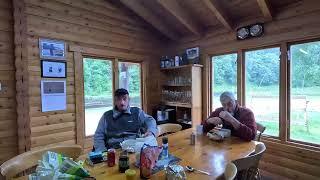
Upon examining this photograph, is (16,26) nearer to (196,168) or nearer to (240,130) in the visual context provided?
(196,168)

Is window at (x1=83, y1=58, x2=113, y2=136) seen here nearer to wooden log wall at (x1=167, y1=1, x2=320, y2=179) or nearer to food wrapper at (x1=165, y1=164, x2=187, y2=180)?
wooden log wall at (x1=167, y1=1, x2=320, y2=179)

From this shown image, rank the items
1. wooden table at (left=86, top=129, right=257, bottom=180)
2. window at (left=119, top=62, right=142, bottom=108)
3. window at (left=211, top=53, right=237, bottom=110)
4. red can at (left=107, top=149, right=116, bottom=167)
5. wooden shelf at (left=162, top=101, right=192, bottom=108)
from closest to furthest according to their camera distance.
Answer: wooden table at (left=86, top=129, right=257, bottom=180), red can at (left=107, top=149, right=116, bottom=167), window at (left=211, top=53, right=237, bottom=110), wooden shelf at (left=162, top=101, right=192, bottom=108), window at (left=119, top=62, right=142, bottom=108)

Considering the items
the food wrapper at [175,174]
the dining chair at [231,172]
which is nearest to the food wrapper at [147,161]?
the food wrapper at [175,174]

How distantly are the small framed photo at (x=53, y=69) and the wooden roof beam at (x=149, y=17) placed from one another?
4.79 ft

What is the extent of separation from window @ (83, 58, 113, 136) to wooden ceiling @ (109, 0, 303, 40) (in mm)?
1141

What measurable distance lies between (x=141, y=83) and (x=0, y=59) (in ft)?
7.59

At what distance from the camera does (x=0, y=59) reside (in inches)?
110

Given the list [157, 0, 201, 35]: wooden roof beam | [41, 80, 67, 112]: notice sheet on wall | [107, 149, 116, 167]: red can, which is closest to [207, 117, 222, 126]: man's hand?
[107, 149, 116, 167]: red can

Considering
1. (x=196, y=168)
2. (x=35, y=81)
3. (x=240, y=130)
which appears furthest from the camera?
(x=35, y=81)

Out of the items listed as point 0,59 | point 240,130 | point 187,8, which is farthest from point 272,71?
point 0,59

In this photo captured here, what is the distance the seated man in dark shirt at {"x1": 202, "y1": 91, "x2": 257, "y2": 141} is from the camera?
2.29m

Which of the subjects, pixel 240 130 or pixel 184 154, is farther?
pixel 240 130

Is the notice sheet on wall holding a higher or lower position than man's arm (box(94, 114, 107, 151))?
higher

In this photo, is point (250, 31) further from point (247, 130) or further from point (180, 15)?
point (247, 130)
